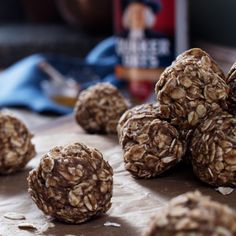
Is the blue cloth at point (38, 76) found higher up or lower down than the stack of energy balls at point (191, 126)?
lower down

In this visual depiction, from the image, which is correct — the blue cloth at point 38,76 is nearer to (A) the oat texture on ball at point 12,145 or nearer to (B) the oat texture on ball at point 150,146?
(A) the oat texture on ball at point 12,145

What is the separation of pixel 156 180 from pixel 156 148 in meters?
0.07

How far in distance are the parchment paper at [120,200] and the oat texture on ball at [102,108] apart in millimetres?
99

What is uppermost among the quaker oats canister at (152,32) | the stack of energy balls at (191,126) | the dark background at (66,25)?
the stack of energy balls at (191,126)

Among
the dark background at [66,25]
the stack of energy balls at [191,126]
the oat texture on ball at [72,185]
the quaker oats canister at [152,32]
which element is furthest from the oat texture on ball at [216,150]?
the dark background at [66,25]

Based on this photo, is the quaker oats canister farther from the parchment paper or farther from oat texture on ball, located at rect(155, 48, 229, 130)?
oat texture on ball, located at rect(155, 48, 229, 130)

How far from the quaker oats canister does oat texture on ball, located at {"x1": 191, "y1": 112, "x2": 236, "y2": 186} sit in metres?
1.02

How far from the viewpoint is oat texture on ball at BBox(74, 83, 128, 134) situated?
1.29 m

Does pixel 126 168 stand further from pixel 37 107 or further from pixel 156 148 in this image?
pixel 37 107

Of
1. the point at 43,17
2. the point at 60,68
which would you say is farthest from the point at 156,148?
the point at 43,17

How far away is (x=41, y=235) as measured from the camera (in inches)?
35.1

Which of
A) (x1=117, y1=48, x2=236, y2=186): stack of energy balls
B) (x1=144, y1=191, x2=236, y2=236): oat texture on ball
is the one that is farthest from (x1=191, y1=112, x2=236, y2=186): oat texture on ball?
(x1=144, y1=191, x2=236, y2=236): oat texture on ball

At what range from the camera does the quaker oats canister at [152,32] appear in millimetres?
2010

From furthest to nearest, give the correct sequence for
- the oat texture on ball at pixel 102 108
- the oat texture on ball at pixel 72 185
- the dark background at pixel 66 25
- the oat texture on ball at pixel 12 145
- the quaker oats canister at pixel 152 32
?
the dark background at pixel 66 25, the quaker oats canister at pixel 152 32, the oat texture on ball at pixel 102 108, the oat texture on ball at pixel 12 145, the oat texture on ball at pixel 72 185
